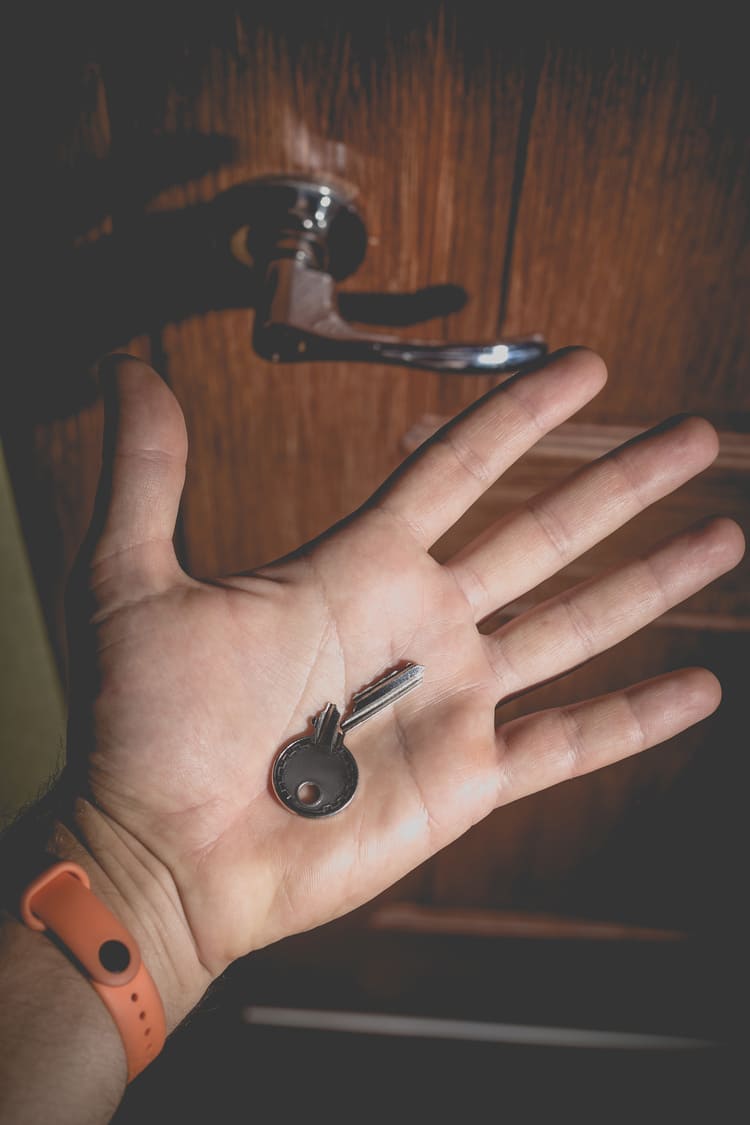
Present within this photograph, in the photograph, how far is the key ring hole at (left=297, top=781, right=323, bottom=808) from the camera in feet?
2.29

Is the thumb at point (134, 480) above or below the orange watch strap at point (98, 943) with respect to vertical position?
above

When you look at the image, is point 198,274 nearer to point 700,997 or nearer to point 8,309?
point 8,309

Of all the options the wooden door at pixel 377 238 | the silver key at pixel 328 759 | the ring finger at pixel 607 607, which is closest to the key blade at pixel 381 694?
the silver key at pixel 328 759

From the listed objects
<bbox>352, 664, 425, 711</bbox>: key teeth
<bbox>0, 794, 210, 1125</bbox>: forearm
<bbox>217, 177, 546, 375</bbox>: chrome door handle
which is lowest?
<bbox>0, 794, 210, 1125</bbox>: forearm

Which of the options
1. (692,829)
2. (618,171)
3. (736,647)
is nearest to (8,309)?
(618,171)

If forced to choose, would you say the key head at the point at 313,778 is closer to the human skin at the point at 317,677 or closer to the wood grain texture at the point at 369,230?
the human skin at the point at 317,677

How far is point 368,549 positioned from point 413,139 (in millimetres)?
384

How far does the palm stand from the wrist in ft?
0.05

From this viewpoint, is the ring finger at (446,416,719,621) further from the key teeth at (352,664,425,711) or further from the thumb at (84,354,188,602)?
the thumb at (84,354,188,602)

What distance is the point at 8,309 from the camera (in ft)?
2.31

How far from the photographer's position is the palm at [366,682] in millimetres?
672

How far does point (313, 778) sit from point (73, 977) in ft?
0.86

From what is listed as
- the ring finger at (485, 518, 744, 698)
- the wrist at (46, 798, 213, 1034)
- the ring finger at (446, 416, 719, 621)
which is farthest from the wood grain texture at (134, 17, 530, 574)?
the wrist at (46, 798, 213, 1034)

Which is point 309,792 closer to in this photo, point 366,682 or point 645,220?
point 366,682
